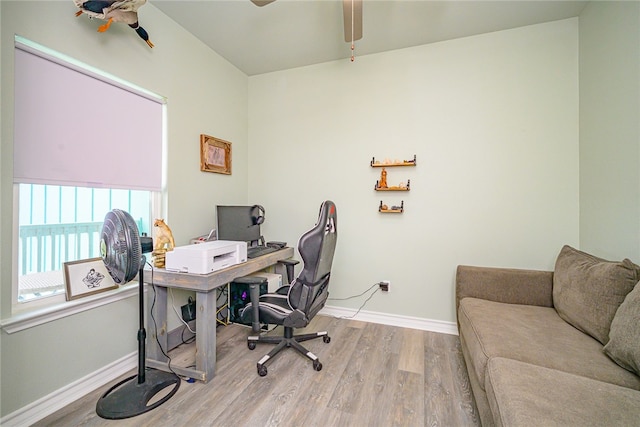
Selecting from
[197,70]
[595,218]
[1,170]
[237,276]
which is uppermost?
[197,70]

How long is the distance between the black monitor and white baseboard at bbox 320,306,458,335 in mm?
1165

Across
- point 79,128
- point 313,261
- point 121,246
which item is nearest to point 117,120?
point 79,128

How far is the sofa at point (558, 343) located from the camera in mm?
949

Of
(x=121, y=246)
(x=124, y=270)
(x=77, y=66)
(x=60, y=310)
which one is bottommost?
(x=60, y=310)

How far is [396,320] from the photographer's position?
8.88 feet

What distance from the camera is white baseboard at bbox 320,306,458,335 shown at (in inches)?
101

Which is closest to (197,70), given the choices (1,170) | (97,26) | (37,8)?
(97,26)

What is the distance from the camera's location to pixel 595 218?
2.00 meters

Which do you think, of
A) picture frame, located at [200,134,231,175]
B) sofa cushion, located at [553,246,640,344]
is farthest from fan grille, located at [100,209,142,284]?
sofa cushion, located at [553,246,640,344]

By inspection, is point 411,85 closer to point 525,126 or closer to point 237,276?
point 525,126

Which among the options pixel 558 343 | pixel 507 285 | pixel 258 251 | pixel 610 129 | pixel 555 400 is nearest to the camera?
pixel 555 400

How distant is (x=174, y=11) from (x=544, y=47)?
10.3ft

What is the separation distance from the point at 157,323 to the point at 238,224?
3.42 feet

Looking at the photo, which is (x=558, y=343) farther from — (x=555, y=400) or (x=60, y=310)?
(x=60, y=310)
